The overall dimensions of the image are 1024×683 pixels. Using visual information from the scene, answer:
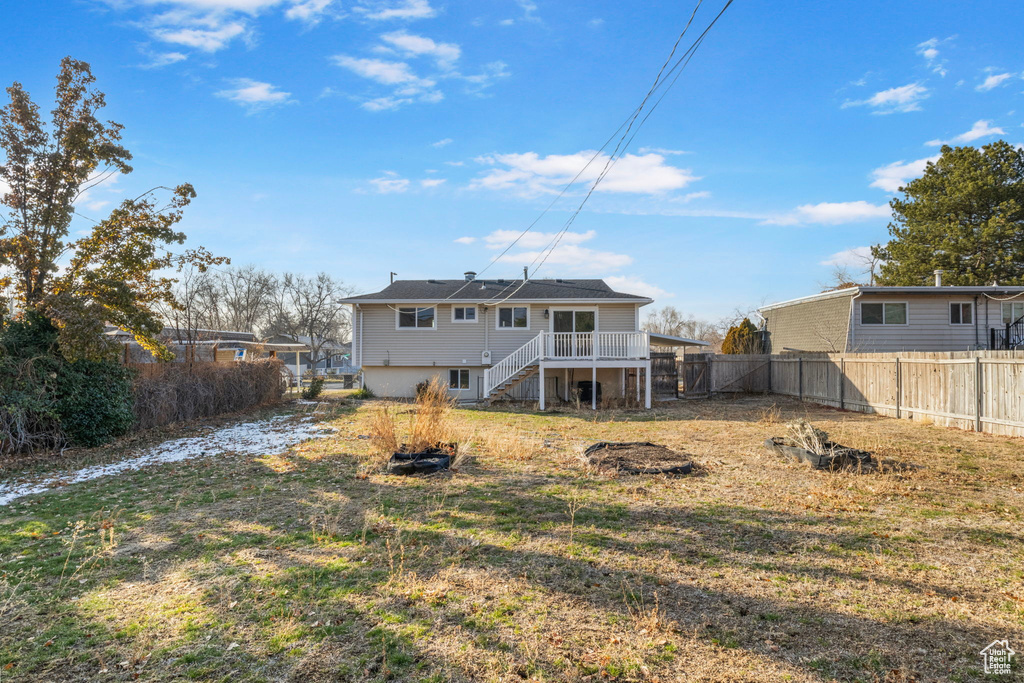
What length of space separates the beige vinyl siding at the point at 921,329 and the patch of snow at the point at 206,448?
19.3 meters

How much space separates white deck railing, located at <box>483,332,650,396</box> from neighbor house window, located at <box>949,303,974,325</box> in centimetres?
1239

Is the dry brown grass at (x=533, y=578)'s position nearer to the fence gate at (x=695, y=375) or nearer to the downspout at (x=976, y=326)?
the fence gate at (x=695, y=375)

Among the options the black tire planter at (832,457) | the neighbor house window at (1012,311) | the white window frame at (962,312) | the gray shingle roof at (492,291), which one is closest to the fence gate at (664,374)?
the gray shingle roof at (492,291)

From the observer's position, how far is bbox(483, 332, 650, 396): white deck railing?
17672 millimetres

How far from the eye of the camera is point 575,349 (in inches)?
701

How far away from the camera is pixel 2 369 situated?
991 cm

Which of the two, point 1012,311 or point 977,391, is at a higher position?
point 1012,311

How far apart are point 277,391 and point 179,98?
11.4 metres

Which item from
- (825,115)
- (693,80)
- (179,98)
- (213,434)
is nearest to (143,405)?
(213,434)

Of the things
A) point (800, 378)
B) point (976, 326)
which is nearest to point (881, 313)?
point (976, 326)
